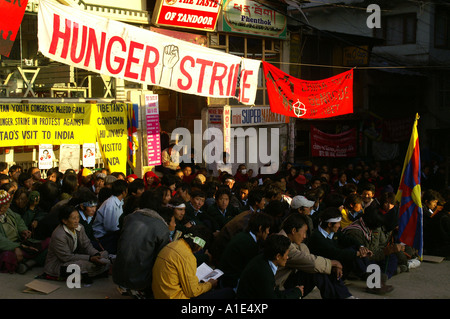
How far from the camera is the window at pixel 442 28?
24.2 meters

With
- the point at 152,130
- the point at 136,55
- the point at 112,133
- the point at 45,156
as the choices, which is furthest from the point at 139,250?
the point at 152,130

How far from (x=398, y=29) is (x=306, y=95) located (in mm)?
13253

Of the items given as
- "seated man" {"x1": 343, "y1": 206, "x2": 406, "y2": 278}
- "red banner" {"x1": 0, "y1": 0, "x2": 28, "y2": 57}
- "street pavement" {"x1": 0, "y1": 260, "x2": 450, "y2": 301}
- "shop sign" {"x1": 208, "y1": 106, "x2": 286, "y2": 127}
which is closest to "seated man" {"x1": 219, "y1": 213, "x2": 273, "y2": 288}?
"street pavement" {"x1": 0, "y1": 260, "x2": 450, "y2": 301}

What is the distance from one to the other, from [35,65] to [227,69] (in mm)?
5592

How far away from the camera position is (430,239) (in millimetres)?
10102

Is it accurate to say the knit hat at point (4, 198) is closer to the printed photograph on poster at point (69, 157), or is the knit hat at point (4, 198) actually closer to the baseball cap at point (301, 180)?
the printed photograph on poster at point (69, 157)

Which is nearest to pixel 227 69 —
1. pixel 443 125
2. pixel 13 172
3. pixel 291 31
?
pixel 13 172

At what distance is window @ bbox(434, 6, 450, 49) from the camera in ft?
79.3

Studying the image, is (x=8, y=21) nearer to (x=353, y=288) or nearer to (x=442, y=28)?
(x=353, y=288)

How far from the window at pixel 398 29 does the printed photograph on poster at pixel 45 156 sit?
1741 centimetres

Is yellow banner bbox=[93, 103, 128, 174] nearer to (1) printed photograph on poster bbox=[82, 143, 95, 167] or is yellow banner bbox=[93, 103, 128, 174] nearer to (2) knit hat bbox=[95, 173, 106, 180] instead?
(1) printed photograph on poster bbox=[82, 143, 95, 167]

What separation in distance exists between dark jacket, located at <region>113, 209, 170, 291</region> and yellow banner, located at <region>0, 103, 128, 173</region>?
606 cm

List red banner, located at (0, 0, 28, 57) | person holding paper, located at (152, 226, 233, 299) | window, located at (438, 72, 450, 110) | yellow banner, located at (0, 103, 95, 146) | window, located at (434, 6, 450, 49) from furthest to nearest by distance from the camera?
window, located at (438, 72, 450, 110), window, located at (434, 6, 450, 49), yellow banner, located at (0, 103, 95, 146), red banner, located at (0, 0, 28, 57), person holding paper, located at (152, 226, 233, 299)

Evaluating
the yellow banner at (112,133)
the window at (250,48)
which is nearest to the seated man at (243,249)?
the yellow banner at (112,133)
